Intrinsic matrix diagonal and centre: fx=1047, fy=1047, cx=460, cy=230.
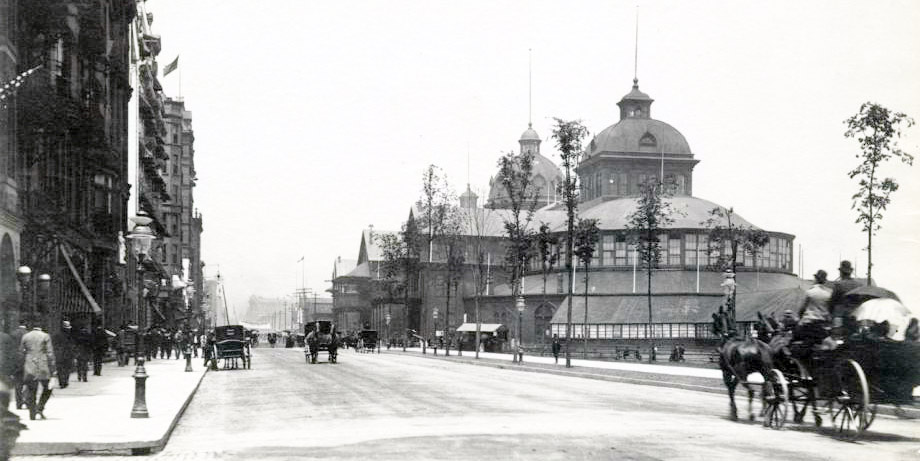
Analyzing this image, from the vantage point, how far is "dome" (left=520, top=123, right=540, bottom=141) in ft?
487

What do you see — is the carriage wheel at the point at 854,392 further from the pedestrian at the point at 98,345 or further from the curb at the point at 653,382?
the pedestrian at the point at 98,345

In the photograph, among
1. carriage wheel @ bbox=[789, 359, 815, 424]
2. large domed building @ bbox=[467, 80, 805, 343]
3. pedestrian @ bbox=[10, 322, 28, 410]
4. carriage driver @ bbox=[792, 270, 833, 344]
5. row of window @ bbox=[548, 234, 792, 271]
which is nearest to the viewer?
carriage driver @ bbox=[792, 270, 833, 344]

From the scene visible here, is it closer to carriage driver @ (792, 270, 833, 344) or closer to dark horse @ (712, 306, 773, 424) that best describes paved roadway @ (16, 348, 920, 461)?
dark horse @ (712, 306, 773, 424)

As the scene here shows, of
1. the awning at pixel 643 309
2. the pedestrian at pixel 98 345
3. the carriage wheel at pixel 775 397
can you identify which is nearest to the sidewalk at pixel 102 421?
the pedestrian at pixel 98 345

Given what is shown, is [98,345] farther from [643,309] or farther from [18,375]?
[643,309]

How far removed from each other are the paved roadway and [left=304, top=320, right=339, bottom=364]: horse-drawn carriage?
2033 cm

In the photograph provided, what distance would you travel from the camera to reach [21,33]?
27672 millimetres

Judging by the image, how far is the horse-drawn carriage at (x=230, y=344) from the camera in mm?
40750

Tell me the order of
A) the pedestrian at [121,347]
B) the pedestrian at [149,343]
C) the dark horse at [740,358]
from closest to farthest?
the dark horse at [740,358], the pedestrian at [121,347], the pedestrian at [149,343]

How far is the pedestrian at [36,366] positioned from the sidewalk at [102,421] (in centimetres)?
28

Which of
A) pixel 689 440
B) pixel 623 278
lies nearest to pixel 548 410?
pixel 689 440

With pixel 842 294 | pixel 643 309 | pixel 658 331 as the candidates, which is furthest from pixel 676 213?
pixel 842 294

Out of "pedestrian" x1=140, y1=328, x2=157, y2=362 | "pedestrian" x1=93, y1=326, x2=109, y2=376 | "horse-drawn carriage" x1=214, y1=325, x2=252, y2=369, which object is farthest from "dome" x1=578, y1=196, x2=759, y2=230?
"pedestrian" x1=93, y1=326, x2=109, y2=376

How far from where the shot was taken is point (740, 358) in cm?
1736
